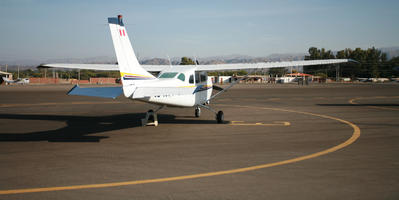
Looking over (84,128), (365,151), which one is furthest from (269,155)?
(84,128)

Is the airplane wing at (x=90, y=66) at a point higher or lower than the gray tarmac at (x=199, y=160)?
higher

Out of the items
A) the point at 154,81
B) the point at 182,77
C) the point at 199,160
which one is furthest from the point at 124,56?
the point at 199,160

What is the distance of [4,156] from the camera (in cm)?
876

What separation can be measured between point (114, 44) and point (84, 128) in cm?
452

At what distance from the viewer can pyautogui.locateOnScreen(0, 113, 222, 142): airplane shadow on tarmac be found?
1154 cm

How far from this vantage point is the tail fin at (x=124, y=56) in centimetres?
1097

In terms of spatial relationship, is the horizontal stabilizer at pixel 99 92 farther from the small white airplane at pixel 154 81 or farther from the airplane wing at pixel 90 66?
the airplane wing at pixel 90 66

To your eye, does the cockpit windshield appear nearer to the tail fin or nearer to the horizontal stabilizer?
the horizontal stabilizer

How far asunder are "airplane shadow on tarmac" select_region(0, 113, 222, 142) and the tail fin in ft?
7.08

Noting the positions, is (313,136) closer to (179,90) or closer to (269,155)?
(269,155)

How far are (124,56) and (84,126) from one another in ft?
15.1

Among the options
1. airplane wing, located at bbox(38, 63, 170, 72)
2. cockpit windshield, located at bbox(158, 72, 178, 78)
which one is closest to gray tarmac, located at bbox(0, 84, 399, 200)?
cockpit windshield, located at bbox(158, 72, 178, 78)

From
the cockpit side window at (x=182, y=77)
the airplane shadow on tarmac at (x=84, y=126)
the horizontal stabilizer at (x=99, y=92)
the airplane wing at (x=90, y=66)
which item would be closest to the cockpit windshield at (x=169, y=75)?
the cockpit side window at (x=182, y=77)

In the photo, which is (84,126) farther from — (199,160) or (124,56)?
(199,160)
